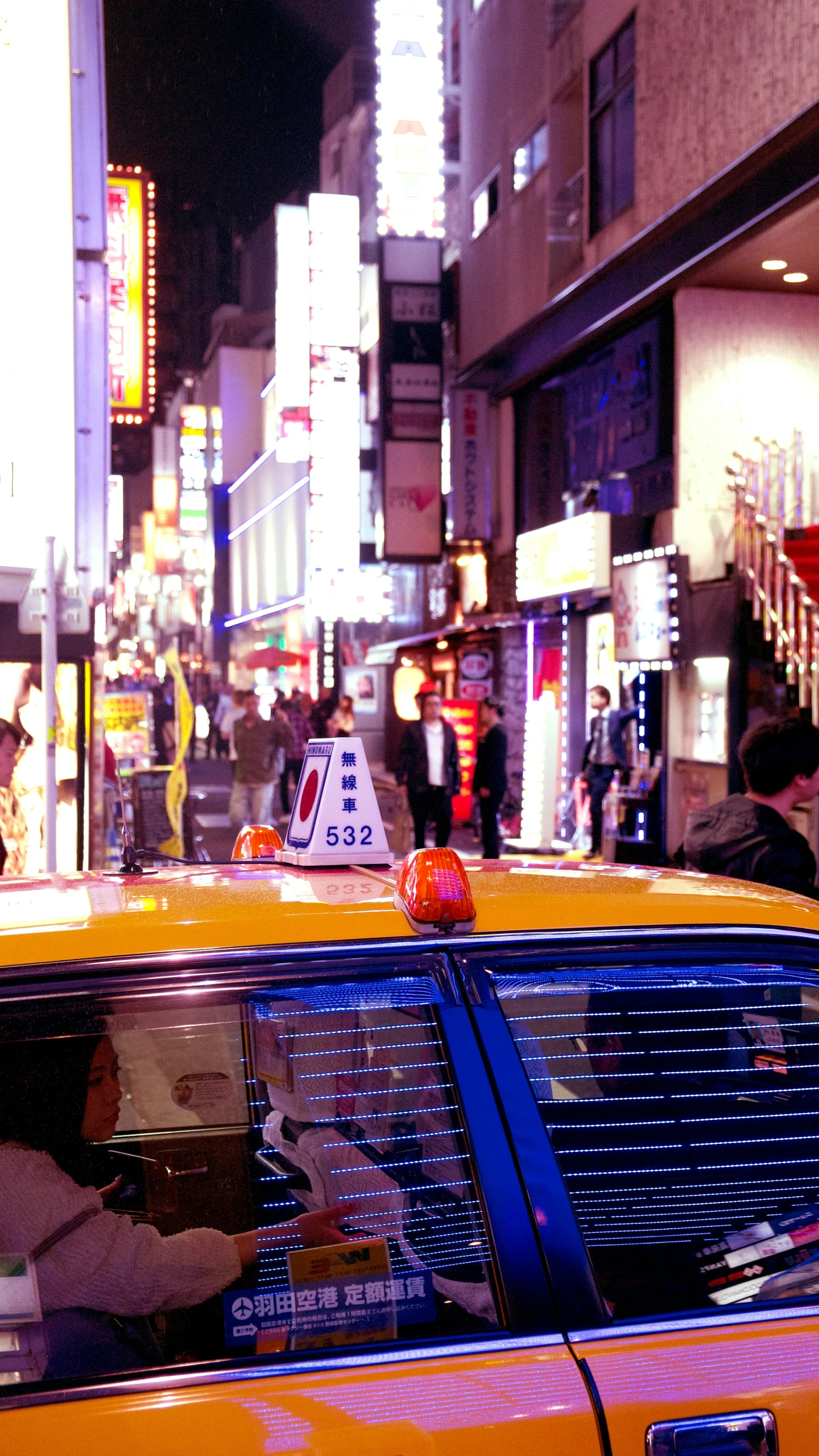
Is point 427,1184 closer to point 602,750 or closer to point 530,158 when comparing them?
point 602,750

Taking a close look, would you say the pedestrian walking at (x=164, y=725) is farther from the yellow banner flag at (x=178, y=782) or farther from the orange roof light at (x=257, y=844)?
the orange roof light at (x=257, y=844)

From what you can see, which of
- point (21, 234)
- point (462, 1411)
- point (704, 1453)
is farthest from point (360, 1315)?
point (21, 234)

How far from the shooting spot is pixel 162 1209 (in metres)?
2.47

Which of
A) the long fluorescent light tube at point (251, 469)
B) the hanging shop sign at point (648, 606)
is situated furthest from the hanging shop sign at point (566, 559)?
the long fluorescent light tube at point (251, 469)

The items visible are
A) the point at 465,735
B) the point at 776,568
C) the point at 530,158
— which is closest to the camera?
the point at 776,568

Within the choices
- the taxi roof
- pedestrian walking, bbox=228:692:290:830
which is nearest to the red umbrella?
pedestrian walking, bbox=228:692:290:830

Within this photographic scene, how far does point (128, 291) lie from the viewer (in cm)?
1536

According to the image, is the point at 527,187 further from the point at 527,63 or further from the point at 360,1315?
the point at 360,1315

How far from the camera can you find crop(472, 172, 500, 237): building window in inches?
806

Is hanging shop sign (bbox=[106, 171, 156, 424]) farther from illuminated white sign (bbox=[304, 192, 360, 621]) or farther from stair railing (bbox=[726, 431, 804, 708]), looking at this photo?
illuminated white sign (bbox=[304, 192, 360, 621])

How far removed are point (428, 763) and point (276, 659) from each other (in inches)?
1188

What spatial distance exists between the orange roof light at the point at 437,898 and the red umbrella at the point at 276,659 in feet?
121

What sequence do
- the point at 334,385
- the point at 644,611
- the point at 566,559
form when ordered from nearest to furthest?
1. the point at 644,611
2. the point at 566,559
3. the point at 334,385

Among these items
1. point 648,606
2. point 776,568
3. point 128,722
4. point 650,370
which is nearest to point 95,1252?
point 776,568
